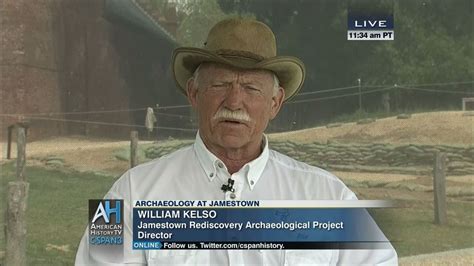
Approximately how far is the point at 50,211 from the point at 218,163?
3.69 ft

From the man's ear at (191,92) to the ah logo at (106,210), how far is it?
66 centimetres

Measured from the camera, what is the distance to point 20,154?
136 inches

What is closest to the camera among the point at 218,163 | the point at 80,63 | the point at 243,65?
the point at 243,65

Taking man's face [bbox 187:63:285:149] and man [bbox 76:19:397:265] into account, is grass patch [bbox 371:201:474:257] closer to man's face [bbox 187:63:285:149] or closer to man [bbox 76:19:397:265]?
man [bbox 76:19:397:265]

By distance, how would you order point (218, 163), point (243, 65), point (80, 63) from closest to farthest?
point (243, 65), point (218, 163), point (80, 63)

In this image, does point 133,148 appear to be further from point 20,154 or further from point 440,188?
point 440,188

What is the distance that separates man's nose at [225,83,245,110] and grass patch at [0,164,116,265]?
3.05 ft

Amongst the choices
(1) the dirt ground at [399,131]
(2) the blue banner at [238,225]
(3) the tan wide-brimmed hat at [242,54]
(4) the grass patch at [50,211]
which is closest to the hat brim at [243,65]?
(3) the tan wide-brimmed hat at [242,54]

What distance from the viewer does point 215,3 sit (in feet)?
11.0

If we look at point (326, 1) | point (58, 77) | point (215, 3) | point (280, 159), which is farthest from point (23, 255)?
point (326, 1)

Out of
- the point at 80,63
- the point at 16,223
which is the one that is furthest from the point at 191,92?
the point at 16,223

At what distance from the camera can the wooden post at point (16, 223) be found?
344 centimetres

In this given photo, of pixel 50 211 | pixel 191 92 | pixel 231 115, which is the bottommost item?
pixel 50 211

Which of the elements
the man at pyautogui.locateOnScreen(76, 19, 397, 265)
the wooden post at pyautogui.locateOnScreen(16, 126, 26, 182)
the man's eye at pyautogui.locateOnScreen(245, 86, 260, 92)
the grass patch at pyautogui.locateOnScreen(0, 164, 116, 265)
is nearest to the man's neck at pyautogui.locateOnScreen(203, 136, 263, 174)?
the man at pyautogui.locateOnScreen(76, 19, 397, 265)
